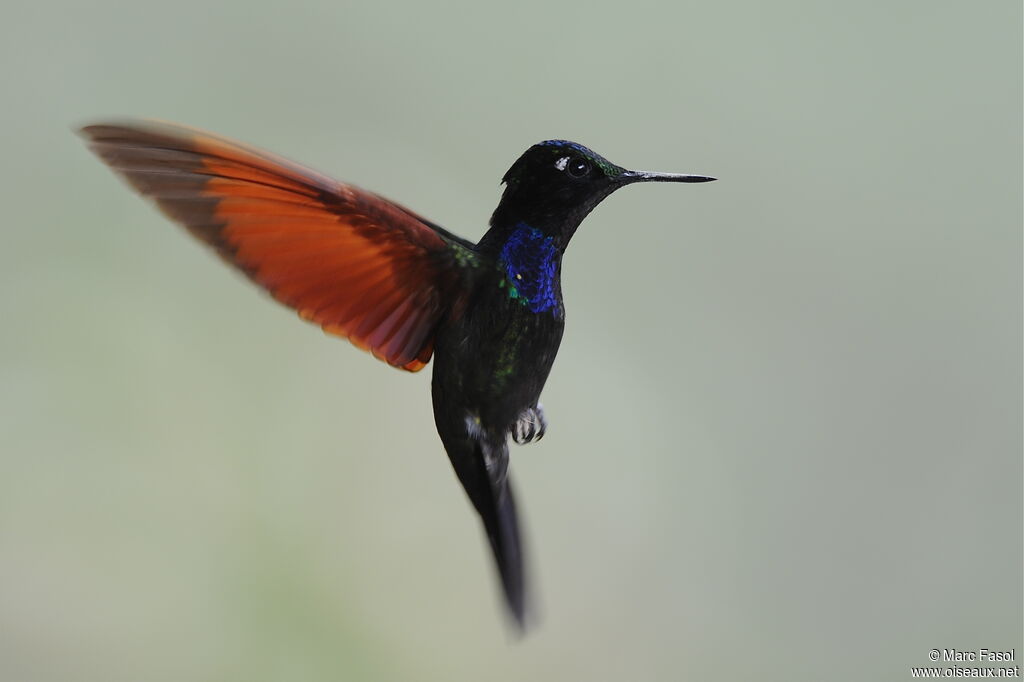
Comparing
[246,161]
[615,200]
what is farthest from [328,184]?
[615,200]

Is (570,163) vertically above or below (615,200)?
below

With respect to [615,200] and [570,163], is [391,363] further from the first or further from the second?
[615,200]

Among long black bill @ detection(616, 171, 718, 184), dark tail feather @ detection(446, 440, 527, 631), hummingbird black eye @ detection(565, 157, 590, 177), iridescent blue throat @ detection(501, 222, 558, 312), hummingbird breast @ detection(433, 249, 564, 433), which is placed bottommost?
dark tail feather @ detection(446, 440, 527, 631)

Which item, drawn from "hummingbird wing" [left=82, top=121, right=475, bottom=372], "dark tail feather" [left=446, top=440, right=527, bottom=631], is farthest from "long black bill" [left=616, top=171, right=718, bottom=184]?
"dark tail feather" [left=446, top=440, right=527, bottom=631]

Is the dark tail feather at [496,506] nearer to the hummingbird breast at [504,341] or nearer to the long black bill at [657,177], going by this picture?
the hummingbird breast at [504,341]

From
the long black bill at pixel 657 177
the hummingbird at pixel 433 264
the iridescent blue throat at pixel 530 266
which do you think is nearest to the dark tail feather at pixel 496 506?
the hummingbird at pixel 433 264

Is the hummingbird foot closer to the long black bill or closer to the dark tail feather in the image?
the dark tail feather
